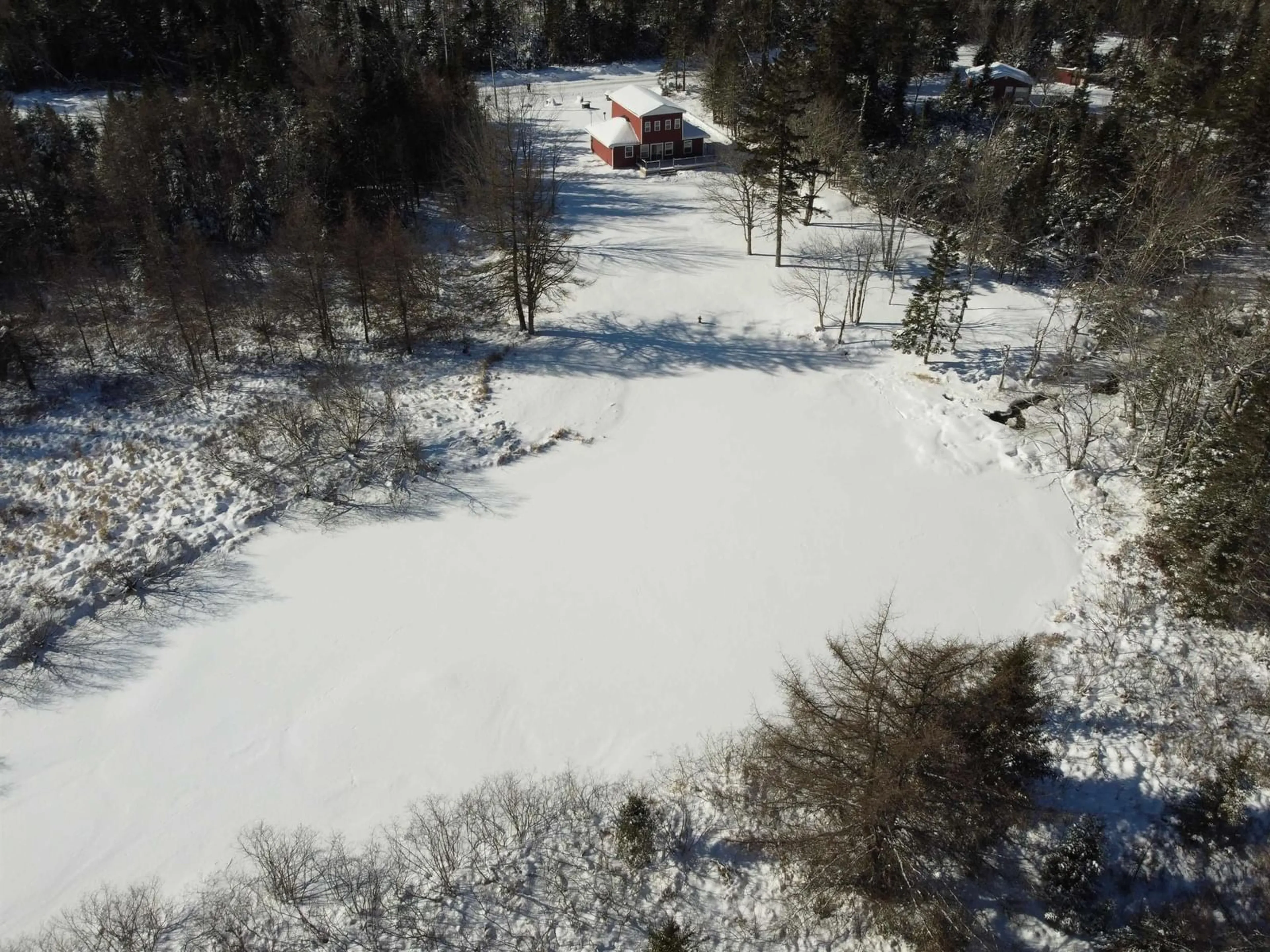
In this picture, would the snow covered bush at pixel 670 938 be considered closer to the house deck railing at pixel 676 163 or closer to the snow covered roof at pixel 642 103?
the house deck railing at pixel 676 163

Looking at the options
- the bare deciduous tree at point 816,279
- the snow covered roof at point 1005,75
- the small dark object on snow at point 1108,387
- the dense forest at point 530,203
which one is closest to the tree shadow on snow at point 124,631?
the dense forest at point 530,203

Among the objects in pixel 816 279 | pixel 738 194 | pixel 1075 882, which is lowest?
pixel 1075 882

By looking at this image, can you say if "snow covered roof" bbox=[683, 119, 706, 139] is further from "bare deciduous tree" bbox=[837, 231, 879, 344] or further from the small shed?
the small shed

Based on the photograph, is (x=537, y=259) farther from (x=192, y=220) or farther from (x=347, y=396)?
(x=192, y=220)

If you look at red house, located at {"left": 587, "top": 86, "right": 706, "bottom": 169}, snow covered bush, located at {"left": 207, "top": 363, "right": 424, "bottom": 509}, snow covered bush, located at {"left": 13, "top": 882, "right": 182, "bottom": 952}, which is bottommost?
snow covered bush, located at {"left": 13, "top": 882, "right": 182, "bottom": 952}

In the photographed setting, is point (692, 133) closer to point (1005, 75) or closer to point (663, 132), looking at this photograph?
point (663, 132)

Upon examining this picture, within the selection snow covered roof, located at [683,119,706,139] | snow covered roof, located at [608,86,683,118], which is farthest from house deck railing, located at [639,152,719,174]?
snow covered roof, located at [608,86,683,118]

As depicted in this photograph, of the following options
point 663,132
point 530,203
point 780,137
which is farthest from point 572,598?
point 663,132
